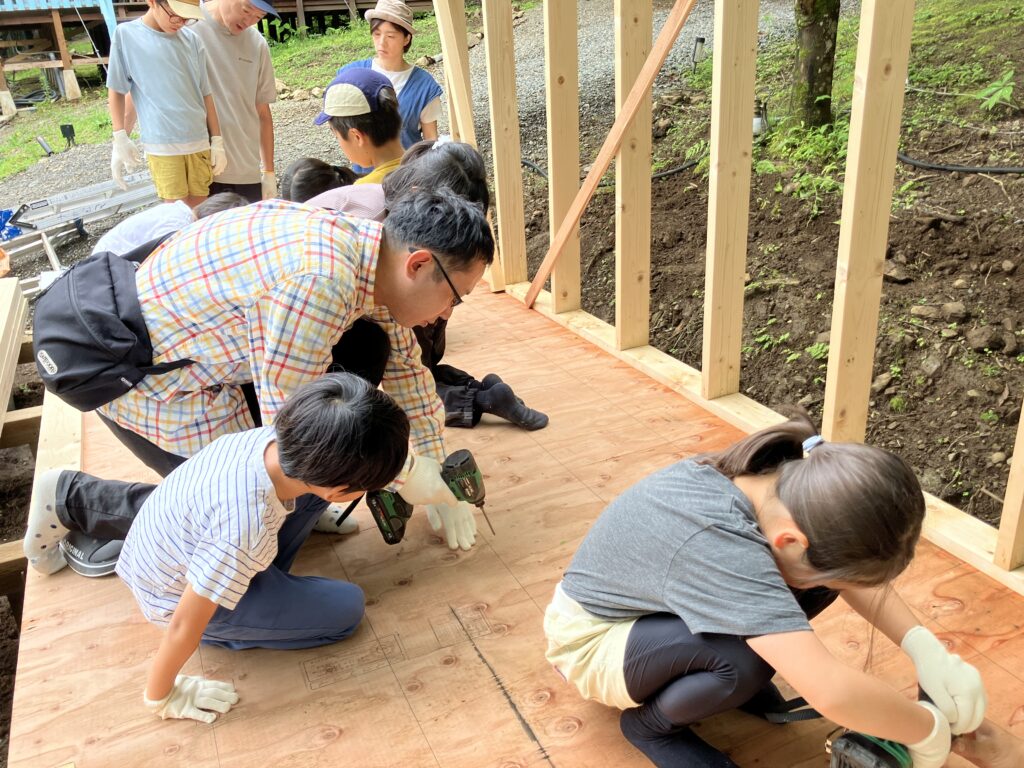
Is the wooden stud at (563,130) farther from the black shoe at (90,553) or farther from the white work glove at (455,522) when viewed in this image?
the black shoe at (90,553)

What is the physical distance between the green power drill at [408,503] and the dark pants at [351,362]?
0.32m

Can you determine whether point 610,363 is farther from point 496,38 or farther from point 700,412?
point 496,38

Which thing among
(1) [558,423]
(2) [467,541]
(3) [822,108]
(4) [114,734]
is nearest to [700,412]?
(1) [558,423]

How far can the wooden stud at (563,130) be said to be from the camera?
3.38 meters

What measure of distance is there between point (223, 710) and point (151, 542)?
1.36 feet

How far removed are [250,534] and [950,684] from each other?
4.42ft

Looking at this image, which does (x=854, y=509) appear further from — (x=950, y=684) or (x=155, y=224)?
(x=155, y=224)

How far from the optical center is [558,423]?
3.03 m

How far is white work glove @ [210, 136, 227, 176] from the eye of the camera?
13.5 feet

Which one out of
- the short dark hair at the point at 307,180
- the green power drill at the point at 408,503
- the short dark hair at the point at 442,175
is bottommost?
the green power drill at the point at 408,503

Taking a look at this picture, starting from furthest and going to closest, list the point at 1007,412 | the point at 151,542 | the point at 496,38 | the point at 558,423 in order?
the point at 496,38 < the point at 1007,412 < the point at 558,423 < the point at 151,542

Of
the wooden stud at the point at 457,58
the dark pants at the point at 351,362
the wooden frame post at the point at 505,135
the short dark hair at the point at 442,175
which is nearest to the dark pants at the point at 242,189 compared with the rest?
the wooden stud at the point at 457,58

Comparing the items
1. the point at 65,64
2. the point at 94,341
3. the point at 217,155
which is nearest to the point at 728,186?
the point at 94,341

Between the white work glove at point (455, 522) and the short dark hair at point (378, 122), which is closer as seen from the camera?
the white work glove at point (455, 522)
